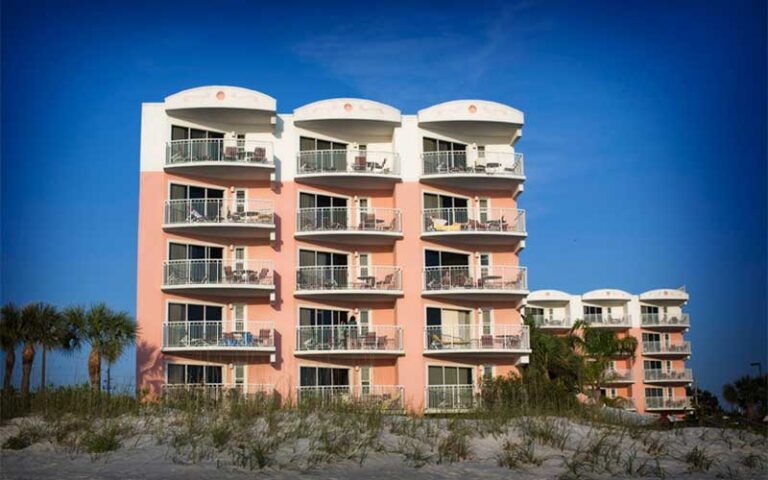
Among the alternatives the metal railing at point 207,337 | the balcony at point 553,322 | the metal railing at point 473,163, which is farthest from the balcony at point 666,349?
the metal railing at point 207,337

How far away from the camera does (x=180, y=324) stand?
139 ft

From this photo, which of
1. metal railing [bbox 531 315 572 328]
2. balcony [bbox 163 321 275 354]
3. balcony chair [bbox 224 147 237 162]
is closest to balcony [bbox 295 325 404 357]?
balcony [bbox 163 321 275 354]

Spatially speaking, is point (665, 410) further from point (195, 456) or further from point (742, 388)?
point (195, 456)

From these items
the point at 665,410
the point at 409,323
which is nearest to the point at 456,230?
the point at 409,323

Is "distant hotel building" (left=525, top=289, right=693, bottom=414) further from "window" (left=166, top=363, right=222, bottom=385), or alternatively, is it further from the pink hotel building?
"window" (left=166, top=363, right=222, bottom=385)

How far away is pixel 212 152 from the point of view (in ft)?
144

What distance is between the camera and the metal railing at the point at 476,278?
1785 inches

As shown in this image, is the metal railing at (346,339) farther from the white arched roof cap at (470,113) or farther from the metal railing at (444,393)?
the white arched roof cap at (470,113)

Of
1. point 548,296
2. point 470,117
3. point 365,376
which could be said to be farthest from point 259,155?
point 548,296

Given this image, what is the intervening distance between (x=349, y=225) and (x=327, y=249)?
5.71 ft

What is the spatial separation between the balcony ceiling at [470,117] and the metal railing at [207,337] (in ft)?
45.8

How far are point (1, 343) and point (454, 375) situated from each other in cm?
2159

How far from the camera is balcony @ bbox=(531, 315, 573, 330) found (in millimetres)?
82062

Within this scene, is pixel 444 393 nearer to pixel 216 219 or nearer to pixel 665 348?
pixel 216 219
